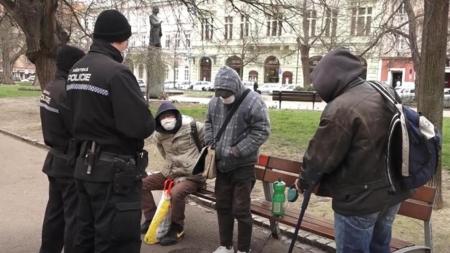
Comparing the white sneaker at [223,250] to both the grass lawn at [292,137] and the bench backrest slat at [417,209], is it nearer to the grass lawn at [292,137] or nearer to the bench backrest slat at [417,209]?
the bench backrest slat at [417,209]

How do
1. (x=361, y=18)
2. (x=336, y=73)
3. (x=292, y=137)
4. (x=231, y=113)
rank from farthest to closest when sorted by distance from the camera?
(x=361, y=18) → (x=292, y=137) → (x=231, y=113) → (x=336, y=73)

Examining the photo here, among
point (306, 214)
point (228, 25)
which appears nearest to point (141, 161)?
point (306, 214)

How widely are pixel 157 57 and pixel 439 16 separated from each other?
15229 millimetres

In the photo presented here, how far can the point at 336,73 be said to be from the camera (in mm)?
3090

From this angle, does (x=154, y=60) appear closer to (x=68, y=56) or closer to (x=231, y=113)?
(x=231, y=113)

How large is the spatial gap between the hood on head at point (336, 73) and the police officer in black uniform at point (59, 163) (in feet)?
5.86

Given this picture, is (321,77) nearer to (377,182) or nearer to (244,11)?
(377,182)

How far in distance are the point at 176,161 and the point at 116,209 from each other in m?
1.91

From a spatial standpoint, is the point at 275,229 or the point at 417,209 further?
the point at 275,229

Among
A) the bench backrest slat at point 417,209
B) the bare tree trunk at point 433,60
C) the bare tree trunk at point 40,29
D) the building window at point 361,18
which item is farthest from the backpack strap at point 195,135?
the building window at point 361,18

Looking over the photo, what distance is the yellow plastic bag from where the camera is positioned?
16.1ft

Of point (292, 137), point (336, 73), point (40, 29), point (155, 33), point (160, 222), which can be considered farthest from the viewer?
point (155, 33)

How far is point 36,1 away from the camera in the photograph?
1096 cm

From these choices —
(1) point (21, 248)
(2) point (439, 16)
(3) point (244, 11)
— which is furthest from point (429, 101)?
(3) point (244, 11)
